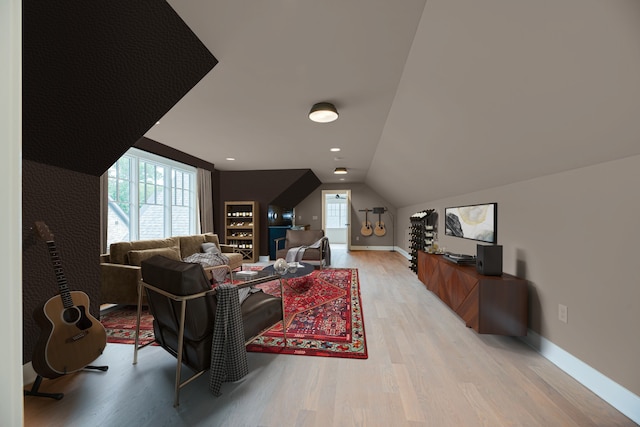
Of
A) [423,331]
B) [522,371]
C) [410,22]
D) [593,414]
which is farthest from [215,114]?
[593,414]

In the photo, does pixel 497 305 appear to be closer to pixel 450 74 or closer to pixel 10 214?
pixel 450 74

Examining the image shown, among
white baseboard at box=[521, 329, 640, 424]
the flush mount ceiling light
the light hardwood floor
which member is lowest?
the light hardwood floor

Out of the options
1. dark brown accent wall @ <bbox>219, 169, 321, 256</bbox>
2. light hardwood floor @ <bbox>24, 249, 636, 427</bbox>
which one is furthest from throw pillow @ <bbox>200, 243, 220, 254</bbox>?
light hardwood floor @ <bbox>24, 249, 636, 427</bbox>

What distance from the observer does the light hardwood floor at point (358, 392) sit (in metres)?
1.60

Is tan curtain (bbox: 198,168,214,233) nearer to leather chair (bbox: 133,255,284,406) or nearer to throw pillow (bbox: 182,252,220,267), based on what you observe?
throw pillow (bbox: 182,252,220,267)

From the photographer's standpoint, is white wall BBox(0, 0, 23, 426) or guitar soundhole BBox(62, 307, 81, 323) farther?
guitar soundhole BBox(62, 307, 81, 323)

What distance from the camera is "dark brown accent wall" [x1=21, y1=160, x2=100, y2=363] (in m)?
2.00

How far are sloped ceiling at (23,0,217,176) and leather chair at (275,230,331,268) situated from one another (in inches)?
154

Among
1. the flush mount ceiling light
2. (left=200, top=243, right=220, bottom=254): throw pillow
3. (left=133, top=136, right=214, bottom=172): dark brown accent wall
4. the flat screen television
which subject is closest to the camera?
the flush mount ceiling light

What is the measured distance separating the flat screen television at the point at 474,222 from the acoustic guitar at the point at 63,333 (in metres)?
3.96

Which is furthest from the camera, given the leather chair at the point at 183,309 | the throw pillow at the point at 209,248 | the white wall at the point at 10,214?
the throw pillow at the point at 209,248

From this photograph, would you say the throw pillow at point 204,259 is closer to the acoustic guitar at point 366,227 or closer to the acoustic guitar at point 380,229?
the acoustic guitar at point 366,227

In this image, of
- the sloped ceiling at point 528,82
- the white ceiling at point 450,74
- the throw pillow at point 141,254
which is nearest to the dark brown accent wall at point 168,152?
the white ceiling at point 450,74

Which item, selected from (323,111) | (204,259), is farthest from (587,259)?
(204,259)
